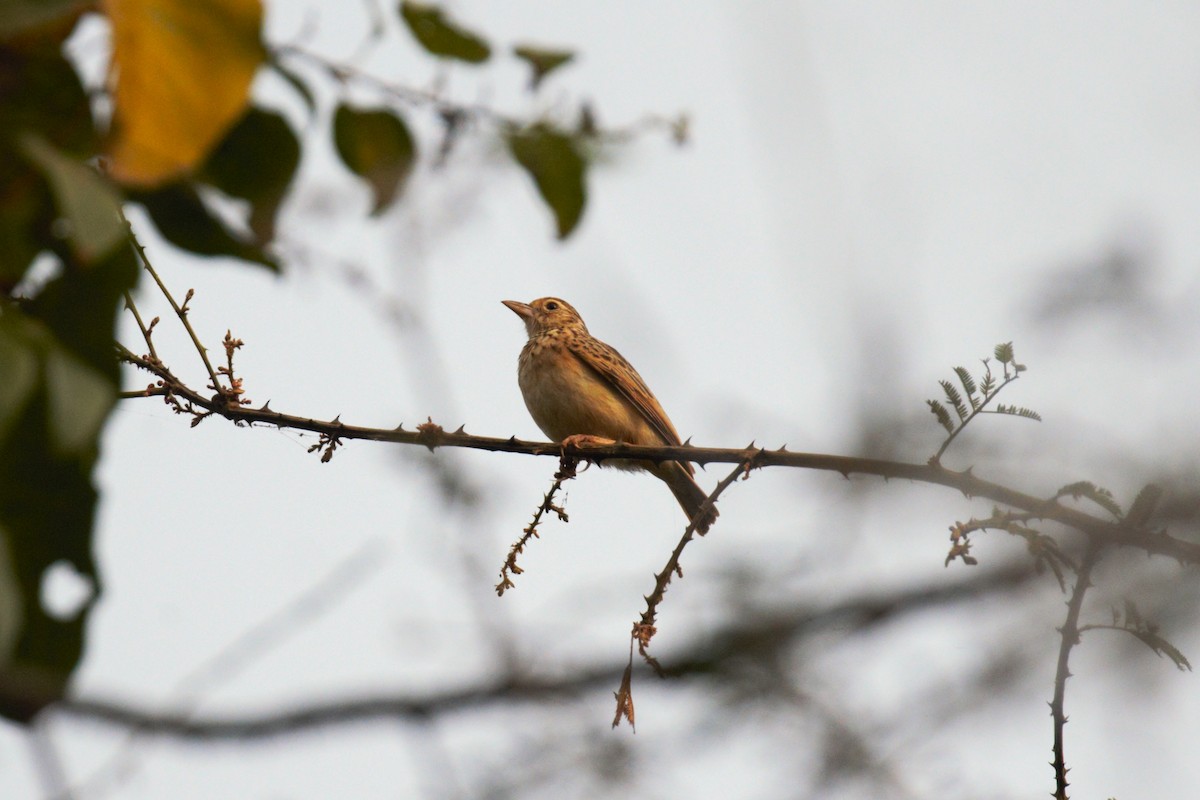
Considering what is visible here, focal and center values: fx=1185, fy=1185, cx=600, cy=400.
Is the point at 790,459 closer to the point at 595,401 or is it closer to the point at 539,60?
the point at 539,60

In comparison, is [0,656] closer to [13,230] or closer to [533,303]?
[13,230]

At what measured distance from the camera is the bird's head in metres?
7.74

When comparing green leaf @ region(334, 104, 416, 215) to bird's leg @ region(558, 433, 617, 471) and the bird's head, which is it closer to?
bird's leg @ region(558, 433, 617, 471)

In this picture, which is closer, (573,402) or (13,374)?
(13,374)

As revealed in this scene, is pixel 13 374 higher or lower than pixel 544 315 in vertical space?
lower

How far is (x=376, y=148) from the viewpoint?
6.48 feet

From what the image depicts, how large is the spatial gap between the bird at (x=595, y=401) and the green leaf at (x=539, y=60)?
4101mm

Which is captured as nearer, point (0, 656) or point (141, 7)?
point (0, 656)

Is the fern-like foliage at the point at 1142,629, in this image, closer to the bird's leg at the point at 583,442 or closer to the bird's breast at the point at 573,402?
the bird's leg at the point at 583,442

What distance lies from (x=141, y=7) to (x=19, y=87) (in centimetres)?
21

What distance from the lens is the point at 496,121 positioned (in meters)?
2.28

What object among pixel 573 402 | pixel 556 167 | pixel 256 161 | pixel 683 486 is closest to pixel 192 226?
pixel 256 161

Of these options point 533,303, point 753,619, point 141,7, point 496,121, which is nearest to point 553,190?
point 496,121

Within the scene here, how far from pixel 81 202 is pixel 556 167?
1128mm
